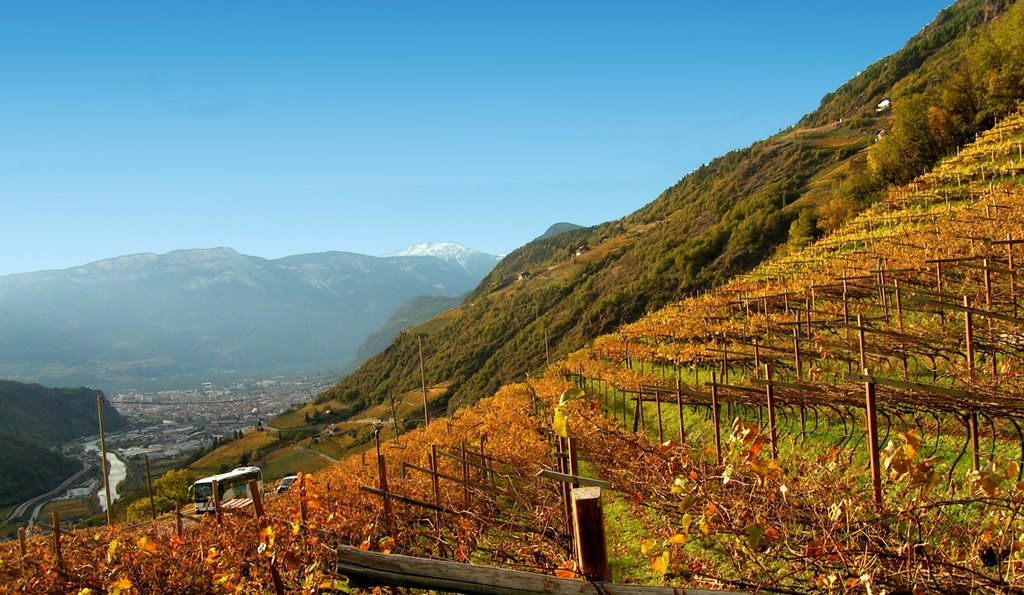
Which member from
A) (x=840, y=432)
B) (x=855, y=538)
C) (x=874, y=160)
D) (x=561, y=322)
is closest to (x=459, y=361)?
(x=561, y=322)

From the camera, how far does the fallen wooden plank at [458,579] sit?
2.54 metres

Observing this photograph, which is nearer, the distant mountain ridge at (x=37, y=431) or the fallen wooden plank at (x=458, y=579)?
the fallen wooden plank at (x=458, y=579)

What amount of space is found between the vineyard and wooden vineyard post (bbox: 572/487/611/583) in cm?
19

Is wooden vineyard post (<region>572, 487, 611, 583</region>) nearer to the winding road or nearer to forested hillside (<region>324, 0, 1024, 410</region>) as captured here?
forested hillside (<region>324, 0, 1024, 410</region>)

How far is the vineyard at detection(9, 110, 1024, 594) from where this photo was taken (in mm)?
3363

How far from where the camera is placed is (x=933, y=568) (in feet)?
10.1

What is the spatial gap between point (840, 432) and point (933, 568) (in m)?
10.5

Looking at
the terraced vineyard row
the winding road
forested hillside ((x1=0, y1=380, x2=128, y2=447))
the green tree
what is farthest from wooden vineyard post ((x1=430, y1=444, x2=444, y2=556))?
forested hillside ((x1=0, y1=380, x2=128, y2=447))

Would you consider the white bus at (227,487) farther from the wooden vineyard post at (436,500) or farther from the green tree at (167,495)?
the wooden vineyard post at (436,500)

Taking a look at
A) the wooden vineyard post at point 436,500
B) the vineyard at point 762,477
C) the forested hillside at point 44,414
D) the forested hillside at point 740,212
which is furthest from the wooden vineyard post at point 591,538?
the forested hillside at point 44,414

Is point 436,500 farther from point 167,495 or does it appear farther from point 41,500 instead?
point 41,500

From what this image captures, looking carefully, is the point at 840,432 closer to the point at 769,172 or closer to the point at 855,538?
the point at 855,538

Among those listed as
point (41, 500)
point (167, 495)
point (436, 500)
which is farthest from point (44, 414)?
point (436, 500)

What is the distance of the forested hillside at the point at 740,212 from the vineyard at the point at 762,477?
1963 centimetres
